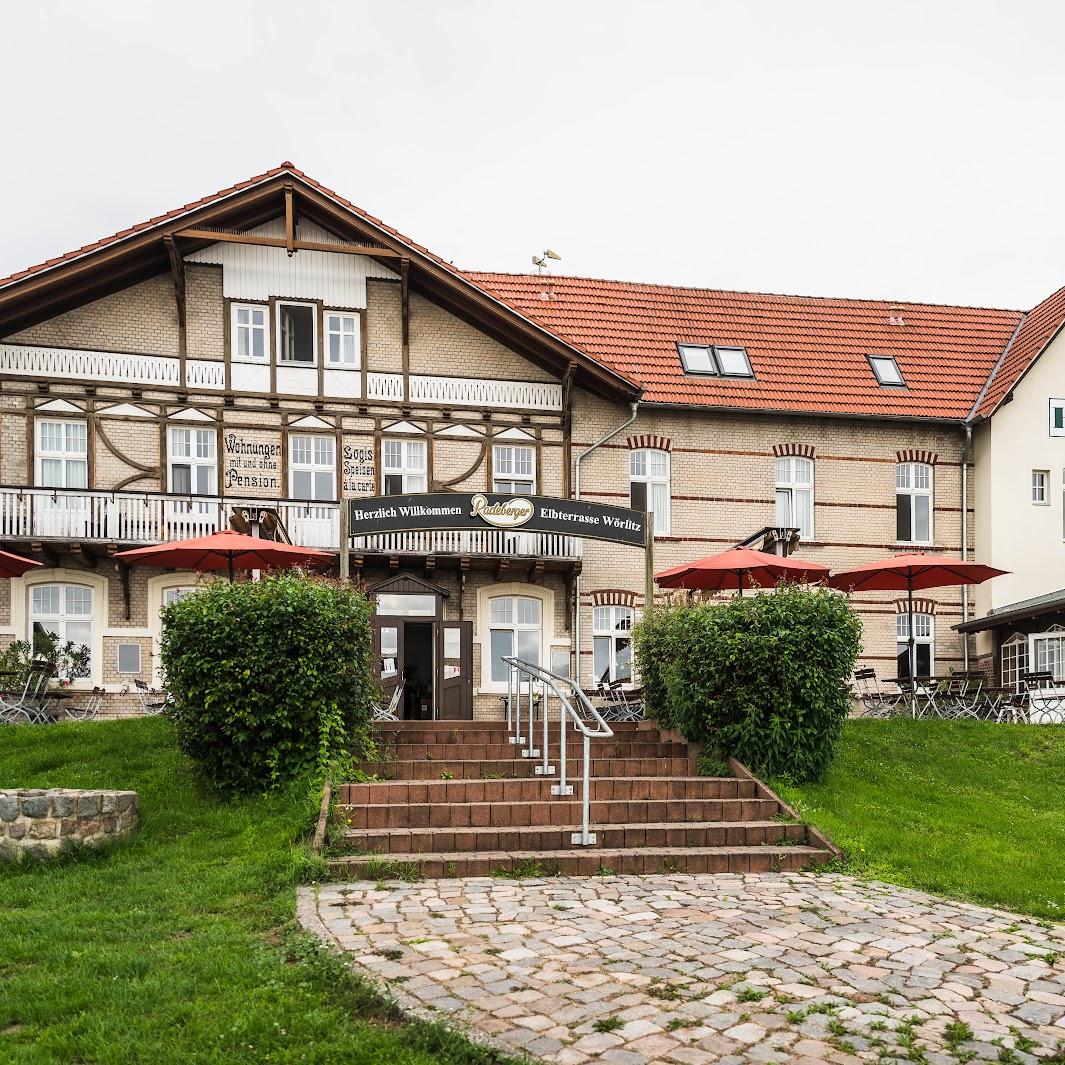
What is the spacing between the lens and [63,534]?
2028 cm

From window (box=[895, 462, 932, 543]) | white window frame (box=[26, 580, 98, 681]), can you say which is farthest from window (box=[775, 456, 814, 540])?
white window frame (box=[26, 580, 98, 681])

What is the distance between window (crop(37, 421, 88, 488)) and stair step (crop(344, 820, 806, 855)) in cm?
Answer: 1347

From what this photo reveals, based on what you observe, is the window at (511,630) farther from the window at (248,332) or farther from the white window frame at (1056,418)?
the white window frame at (1056,418)

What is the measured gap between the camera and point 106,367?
853 inches

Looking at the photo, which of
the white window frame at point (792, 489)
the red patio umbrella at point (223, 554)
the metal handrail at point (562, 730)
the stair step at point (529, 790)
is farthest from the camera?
the white window frame at point (792, 489)

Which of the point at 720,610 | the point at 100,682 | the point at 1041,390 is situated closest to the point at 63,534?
the point at 100,682

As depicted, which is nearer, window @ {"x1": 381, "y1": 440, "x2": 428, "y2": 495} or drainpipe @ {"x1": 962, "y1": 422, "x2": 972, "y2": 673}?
window @ {"x1": 381, "y1": 440, "x2": 428, "y2": 495}

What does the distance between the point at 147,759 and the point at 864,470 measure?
1635 centimetres

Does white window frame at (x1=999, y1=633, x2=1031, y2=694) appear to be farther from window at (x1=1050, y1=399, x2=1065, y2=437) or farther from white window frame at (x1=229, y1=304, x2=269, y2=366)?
white window frame at (x1=229, y1=304, x2=269, y2=366)

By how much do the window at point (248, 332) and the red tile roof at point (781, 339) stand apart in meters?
4.72

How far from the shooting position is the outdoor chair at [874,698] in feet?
65.3

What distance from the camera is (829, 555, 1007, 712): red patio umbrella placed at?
18.3 m

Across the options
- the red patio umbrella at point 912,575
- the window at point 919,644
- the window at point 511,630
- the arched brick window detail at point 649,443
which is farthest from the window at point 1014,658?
the window at point 511,630

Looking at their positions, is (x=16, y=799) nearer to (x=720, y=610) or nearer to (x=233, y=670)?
(x=233, y=670)
